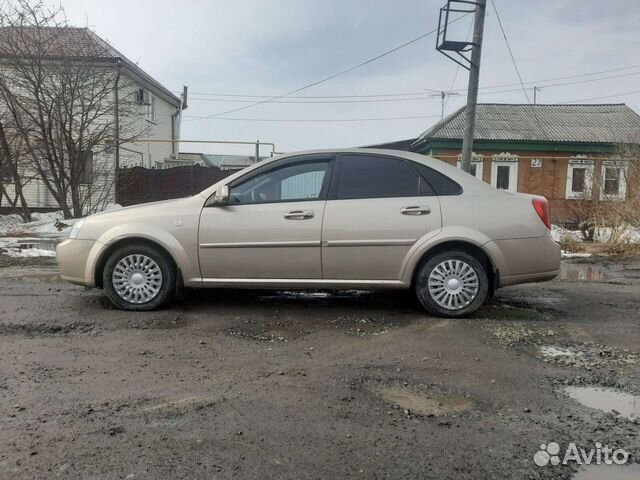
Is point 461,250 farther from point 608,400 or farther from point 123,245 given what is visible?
point 123,245

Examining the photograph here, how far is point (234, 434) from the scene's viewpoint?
111 inches

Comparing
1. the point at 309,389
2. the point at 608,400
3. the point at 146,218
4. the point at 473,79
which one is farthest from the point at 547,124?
the point at 309,389

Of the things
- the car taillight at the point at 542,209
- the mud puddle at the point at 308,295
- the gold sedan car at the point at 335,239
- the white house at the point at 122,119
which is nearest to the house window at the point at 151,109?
the white house at the point at 122,119

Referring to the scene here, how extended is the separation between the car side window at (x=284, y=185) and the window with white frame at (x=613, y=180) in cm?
924

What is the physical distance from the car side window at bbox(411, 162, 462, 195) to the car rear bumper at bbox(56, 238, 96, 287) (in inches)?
128

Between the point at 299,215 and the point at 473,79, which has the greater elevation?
the point at 473,79

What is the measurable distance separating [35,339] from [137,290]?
1021mm

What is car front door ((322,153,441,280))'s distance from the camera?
16.6ft

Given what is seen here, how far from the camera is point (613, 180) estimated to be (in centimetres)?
1331

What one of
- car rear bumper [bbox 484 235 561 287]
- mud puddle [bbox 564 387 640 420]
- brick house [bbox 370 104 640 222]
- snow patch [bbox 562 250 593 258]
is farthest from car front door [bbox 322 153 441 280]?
brick house [bbox 370 104 640 222]

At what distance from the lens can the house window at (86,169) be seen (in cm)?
1562

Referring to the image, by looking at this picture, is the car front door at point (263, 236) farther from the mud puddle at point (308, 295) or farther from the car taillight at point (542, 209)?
the car taillight at point (542, 209)

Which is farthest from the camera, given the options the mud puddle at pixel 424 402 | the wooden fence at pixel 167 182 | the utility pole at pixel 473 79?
the wooden fence at pixel 167 182

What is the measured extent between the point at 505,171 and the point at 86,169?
48.5 ft
